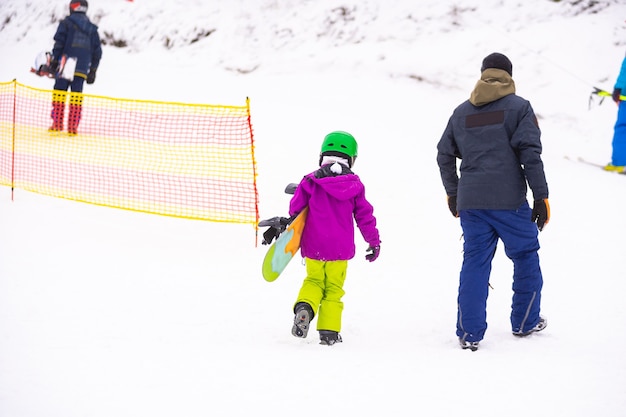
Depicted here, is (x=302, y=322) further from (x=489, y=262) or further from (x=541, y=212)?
(x=541, y=212)

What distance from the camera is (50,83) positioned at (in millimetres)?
14938

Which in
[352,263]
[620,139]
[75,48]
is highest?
[75,48]

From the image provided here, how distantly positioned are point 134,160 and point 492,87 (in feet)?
21.7

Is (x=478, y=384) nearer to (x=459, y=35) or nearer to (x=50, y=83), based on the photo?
(x=459, y=35)

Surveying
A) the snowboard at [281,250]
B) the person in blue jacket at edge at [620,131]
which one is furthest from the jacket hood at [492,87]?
the person in blue jacket at edge at [620,131]

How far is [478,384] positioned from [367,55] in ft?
35.4

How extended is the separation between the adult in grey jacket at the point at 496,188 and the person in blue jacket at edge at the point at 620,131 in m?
5.63

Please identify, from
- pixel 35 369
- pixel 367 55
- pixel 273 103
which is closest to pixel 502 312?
pixel 35 369

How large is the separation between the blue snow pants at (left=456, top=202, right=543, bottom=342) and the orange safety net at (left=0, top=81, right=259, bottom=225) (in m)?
2.90

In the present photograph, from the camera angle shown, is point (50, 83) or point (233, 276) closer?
point (233, 276)

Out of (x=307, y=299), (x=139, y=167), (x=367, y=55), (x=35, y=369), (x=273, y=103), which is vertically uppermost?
(x=367, y=55)

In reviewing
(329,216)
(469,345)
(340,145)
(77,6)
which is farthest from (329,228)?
(77,6)

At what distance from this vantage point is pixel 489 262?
4.76 metres

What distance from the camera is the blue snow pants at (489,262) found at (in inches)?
183
